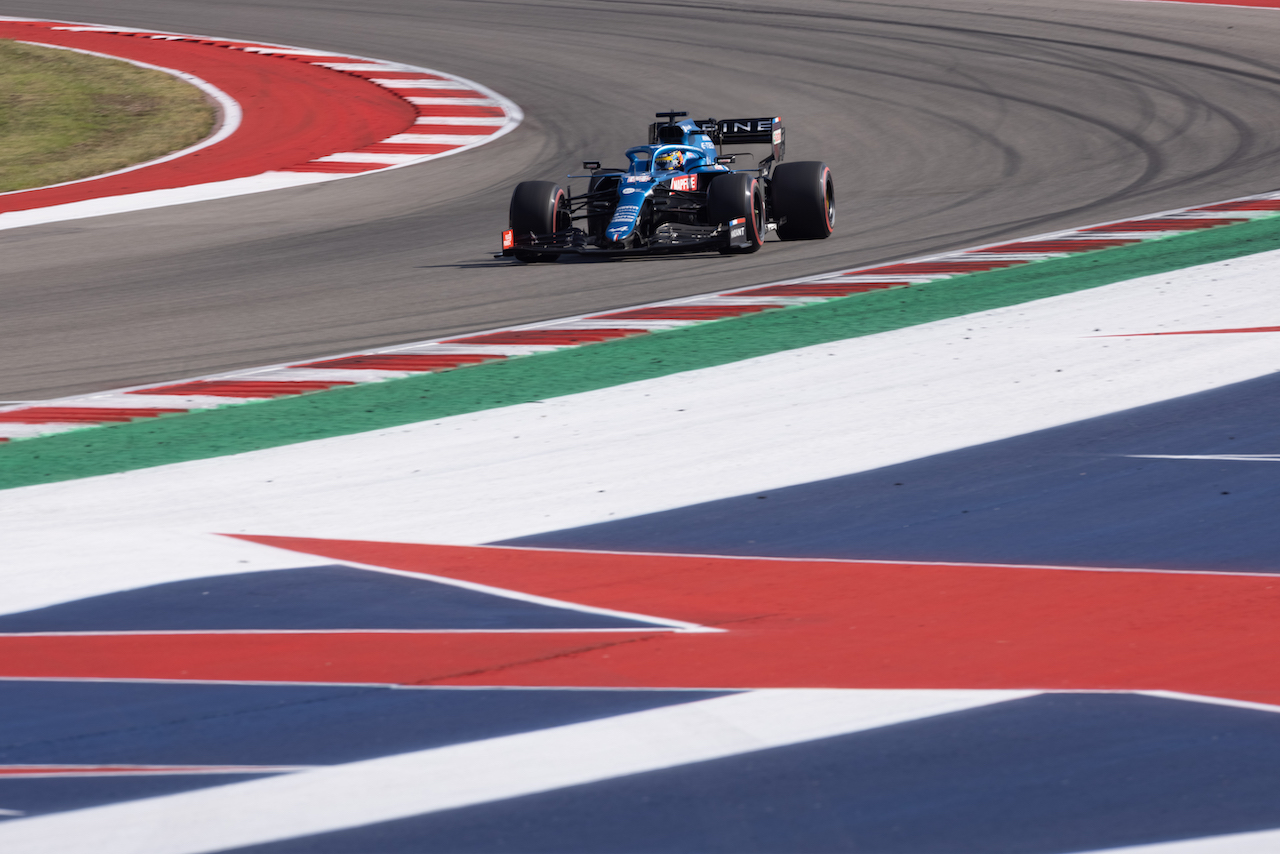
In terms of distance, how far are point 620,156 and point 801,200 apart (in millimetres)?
5519

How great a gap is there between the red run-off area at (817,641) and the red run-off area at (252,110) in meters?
12.9

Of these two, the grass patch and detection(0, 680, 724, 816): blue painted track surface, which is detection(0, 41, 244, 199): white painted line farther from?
detection(0, 680, 724, 816): blue painted track surface

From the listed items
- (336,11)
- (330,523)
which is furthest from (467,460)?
(336,11)

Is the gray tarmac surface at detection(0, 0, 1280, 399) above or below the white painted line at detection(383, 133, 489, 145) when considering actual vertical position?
above

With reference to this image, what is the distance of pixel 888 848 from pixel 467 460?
410 cm

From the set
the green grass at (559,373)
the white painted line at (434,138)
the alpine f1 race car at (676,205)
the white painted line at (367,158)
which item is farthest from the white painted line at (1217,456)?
the white painted line at (434,138)

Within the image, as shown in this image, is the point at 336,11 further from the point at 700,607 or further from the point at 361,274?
the point at 700,607

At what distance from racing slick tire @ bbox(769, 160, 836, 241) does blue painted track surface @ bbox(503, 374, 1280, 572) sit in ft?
20.2

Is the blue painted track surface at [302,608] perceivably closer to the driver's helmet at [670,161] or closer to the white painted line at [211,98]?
the driver's helmet at [670,161]

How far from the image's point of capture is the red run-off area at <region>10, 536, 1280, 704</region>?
4.53 meters

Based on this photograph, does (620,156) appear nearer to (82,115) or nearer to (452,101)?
(452,101)

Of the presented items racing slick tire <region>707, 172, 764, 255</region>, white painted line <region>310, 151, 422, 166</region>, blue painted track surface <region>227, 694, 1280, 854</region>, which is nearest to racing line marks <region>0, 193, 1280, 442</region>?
racing slick tire <region>707, 172, 764, 255</region>

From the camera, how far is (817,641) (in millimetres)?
4859

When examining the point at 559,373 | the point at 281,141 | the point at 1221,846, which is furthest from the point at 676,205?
the point at 1221,846
